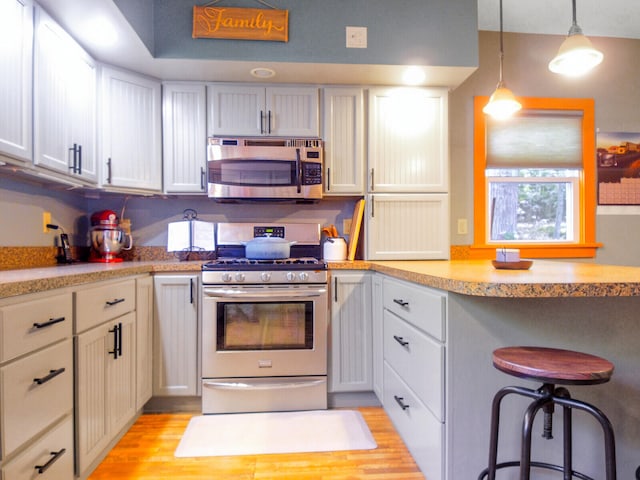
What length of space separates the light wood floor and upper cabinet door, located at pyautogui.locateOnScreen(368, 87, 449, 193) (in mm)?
1608

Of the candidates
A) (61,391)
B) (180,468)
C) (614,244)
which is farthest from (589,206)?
(61,391)

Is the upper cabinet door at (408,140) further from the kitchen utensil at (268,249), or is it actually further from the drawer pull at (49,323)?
the drawer pull at (49,323)

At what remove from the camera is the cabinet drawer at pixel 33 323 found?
42.9 inches

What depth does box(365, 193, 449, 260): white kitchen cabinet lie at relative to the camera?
2531mm

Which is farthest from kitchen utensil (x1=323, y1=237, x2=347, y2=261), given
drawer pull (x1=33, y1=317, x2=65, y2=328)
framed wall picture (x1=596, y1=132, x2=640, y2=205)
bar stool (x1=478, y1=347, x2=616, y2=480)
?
framed wall picture (x1=596, y1=132, x2=640, y2=205)

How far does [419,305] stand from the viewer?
148 centimetres

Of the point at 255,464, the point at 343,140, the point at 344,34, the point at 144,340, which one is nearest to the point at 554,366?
the point at 255,464

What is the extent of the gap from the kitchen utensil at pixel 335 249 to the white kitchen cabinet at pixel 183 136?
948 millimetres

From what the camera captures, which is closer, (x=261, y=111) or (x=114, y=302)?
(x=114, y=302)

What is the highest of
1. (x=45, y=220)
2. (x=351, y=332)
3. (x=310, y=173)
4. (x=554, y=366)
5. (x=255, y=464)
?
(x=310, y=173)

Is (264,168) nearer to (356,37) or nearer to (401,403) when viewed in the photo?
(356,37)

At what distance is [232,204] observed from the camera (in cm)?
276

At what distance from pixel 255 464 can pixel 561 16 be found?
3571 millimetres

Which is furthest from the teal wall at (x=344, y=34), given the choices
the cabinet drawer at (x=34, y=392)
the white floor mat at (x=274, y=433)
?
the white floor mat at (x=274, y=433)
